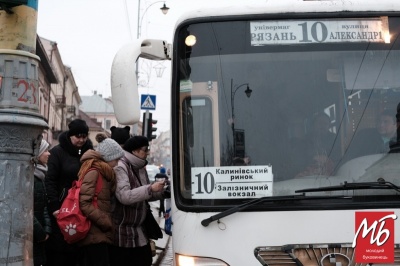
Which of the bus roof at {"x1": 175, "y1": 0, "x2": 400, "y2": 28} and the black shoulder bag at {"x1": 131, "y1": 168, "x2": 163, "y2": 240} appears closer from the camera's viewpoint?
the bus roof at {"x1": 175, "y1": 0, "x2": 400, "y2": 28}

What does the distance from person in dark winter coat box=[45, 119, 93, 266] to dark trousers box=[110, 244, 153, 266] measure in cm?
40

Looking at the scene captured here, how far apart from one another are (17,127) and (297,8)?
2.16m

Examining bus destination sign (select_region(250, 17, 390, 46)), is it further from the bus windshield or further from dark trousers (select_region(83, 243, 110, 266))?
dark trousers (select_region(83, 243, 110, 266))

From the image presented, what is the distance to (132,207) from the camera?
5855 mm

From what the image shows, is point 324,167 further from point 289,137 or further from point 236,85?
point 236,85

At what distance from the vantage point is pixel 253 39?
4316 mm

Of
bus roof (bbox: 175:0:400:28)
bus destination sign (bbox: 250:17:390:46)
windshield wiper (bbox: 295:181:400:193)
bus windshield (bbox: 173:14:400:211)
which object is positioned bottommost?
windshield wiper (bbox: 295:181:400:193)

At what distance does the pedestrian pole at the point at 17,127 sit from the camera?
3680mm

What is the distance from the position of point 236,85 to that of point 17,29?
1.52 m

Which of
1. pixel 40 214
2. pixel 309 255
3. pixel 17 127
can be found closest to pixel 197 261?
pixel 309 255

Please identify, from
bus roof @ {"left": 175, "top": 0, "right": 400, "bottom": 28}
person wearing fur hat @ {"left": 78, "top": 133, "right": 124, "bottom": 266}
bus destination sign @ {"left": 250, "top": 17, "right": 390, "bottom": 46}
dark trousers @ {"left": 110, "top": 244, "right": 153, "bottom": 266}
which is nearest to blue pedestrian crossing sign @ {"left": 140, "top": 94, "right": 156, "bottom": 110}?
dark trousers @ {"left": 110, "top": 244, "right": 153, "bottom": 266}

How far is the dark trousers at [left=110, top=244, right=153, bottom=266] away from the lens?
19.4ft

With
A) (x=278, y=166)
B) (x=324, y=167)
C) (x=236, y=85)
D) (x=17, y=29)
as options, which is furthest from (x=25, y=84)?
(x=324, y=167)

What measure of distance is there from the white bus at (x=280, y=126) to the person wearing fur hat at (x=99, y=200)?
135 cm
